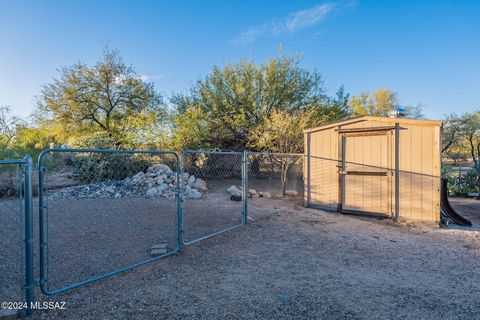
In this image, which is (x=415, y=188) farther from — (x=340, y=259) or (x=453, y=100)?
(x=453, y=100)

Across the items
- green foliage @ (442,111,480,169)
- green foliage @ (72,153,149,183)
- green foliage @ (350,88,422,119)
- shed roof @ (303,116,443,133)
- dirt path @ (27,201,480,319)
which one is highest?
green foliage @ (350,88,422,119)

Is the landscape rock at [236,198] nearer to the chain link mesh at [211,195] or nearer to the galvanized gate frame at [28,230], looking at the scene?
the chain link mesh at [211,195]

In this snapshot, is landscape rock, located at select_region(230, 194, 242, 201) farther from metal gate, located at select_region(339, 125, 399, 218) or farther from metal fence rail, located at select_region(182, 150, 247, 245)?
metal gate, located at select_region(339, 125, 399, 218)

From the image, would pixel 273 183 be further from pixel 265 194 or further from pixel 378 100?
pixel 378 100

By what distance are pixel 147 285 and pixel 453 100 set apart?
2273 centimetres

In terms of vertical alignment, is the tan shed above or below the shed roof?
below

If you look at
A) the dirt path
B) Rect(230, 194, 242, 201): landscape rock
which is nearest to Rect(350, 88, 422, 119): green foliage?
Rect(230, 194, 242, 201): landscape rock

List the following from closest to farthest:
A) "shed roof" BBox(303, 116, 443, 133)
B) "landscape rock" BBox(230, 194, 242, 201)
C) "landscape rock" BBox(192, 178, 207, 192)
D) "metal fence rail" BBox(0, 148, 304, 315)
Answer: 1. "metal fence rail" BBox(0, 148, 304, 315)
2. "shed roof" BBox(303, 116, 443, 133)
3. "landscape rock" BBox(230, 194, 242, 201)
4. "landscape rock" BBox(192, 178, 207, 192)

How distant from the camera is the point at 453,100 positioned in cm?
1870

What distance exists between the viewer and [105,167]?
11.3 meters

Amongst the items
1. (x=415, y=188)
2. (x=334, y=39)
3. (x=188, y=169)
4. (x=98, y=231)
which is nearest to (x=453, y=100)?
(x=334, y=39)

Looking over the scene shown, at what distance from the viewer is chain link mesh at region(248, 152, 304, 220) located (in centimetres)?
822

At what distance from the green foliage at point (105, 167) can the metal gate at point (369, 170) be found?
844 cm

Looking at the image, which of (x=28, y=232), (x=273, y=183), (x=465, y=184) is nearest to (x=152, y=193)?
(x=273, y=183)
